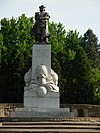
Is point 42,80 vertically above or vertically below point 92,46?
below

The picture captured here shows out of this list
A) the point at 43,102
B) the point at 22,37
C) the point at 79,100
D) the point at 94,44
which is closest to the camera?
the point at 43,102

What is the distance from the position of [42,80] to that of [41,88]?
58 cm

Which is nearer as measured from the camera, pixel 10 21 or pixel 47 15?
pixel 47 15

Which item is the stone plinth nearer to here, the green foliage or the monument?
the monument

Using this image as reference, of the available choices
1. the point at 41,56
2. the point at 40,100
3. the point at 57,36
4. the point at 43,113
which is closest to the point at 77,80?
the point at 57,36

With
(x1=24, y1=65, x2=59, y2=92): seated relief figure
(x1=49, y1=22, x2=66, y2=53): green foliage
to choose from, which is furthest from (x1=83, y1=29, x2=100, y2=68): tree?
(x1=24, y1=65, x2=59, y2=92): seated relief figure

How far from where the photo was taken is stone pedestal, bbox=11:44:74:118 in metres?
18.8

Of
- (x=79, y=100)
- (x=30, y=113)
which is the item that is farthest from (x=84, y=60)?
(x=30, y=113)

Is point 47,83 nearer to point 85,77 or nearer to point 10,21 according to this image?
point 85,77

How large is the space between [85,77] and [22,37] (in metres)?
9.89

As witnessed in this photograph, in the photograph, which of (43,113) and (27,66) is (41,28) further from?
(27,66)

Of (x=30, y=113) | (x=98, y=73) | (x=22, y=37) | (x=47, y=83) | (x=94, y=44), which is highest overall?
(x=94, y=44)

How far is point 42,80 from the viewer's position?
19.3 metres

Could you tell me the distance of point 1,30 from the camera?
40188mm
